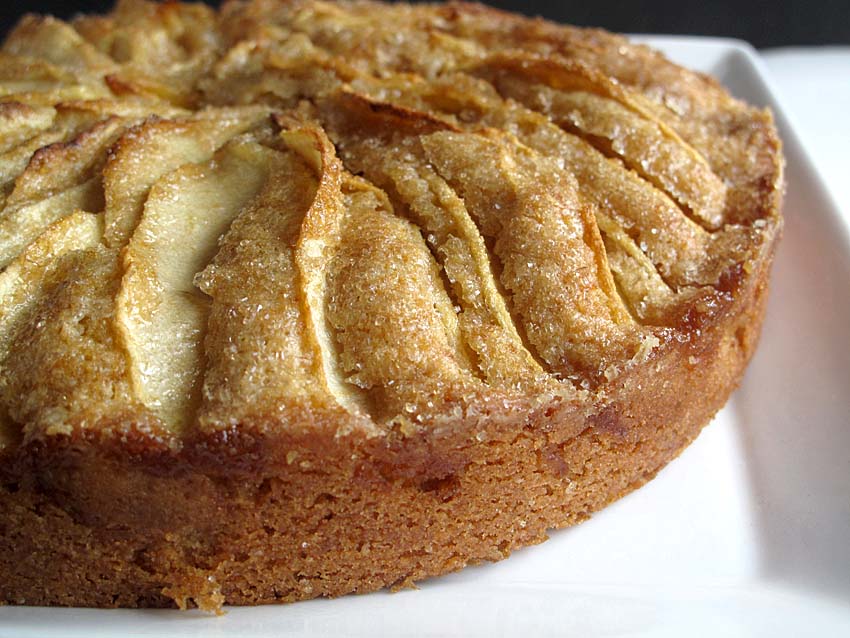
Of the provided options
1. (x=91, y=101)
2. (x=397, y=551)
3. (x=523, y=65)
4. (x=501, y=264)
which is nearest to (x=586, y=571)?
(x=397, y=551)

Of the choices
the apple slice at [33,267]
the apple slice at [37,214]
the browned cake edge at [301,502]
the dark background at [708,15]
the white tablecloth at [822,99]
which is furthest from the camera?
the dark background at [708,15]

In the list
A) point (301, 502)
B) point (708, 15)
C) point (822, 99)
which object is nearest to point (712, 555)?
point (301, 502)

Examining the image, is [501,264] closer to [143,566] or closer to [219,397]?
[219,397]

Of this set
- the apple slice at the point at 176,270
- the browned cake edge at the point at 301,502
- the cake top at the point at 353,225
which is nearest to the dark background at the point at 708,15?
the cake top at the point at 353,225

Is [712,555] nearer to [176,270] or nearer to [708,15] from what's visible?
[176,270]

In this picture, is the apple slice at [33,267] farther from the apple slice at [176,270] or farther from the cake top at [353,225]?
the apple slice at [176,270]

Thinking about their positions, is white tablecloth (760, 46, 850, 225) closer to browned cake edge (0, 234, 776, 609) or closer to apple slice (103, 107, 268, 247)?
browned cake edge (0, 234, 776, 609)
